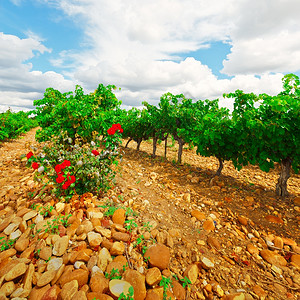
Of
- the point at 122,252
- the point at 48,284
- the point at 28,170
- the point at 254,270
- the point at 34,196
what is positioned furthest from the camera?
the point at 28,170

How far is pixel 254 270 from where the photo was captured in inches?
130

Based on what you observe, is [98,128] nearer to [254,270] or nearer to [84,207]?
[84,207]

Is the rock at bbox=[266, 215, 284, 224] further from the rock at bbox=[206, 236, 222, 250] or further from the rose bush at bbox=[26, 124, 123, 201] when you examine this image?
the rose bush at bbox=[26, 124, 123, 201]

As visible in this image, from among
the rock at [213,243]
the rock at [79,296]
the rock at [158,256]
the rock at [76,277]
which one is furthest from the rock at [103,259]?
the rock at [213,243]

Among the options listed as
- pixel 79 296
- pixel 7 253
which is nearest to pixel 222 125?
pixel 79 296

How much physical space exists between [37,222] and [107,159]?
6.89ft

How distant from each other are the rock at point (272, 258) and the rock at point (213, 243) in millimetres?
869

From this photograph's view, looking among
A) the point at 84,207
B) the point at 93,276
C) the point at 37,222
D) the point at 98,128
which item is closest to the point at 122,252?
the point at 93,276

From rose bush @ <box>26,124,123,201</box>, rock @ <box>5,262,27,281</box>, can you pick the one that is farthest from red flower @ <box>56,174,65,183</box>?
rock @ <box>5,262,27,281</box>

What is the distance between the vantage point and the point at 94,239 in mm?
3207

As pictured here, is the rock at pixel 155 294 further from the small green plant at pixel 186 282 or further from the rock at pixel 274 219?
the rock at pixel 274 219

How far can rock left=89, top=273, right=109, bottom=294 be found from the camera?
2.47 m

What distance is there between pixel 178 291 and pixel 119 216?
1.78m

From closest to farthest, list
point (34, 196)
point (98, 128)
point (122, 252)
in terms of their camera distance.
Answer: point (122, 252), point (34, 196), point (98, 128)
